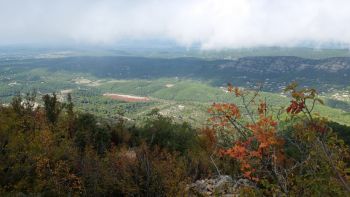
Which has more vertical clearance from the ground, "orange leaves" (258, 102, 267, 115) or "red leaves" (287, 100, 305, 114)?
"red leaves" (287, 100, 305, 114)

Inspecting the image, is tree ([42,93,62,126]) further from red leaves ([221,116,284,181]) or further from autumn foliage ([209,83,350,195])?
red leaves ([221,116,284,181])

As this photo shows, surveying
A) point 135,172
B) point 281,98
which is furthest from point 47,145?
point 281,98

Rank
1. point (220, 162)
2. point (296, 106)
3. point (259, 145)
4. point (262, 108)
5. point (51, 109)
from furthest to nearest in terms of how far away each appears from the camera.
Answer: point (51, 109) → point (220, 162) → point (262, 108) → point (259, 145) → point (296, 106)

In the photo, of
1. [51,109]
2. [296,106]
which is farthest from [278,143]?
[51,109]

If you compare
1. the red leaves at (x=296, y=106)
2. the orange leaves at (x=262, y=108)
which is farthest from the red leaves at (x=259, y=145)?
the red leaves at (x=296, y=106)

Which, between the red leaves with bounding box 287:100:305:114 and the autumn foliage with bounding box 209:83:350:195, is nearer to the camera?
the red leaves with bounding box 287:100:305:114

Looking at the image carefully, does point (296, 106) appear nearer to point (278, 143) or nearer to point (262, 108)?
point (278, 143)


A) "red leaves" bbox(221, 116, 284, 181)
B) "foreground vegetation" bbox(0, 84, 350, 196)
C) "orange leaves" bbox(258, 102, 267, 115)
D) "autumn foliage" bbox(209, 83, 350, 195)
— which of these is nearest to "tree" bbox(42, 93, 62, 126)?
"foreground vegetation" bbox(0, 84, 350, 196)

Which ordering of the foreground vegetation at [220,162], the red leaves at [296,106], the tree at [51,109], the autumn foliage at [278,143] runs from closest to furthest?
the red leaves at [296,106]
the autumn foliage at [278,143]
the foreground vegetation at [220,162]
the tree at [51,109]

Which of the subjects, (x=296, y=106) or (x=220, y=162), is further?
(x=220, y=162)

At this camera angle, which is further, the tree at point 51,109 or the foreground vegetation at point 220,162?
the tree at point 51,109

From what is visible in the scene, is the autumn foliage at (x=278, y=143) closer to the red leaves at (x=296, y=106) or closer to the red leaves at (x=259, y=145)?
the red leaves at (x=259, y=145)

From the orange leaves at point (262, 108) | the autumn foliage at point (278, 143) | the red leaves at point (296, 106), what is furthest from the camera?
the orange leaves at point (262, 108)

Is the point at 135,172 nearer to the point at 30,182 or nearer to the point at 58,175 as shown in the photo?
the point at 58,175
